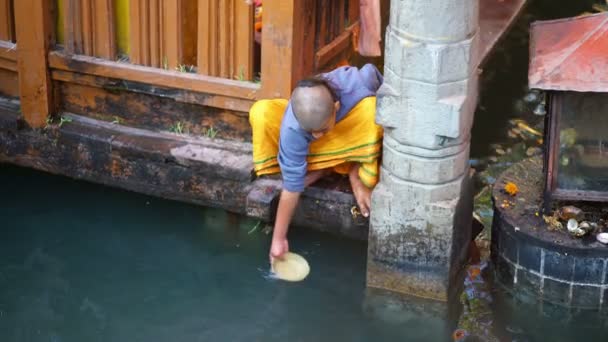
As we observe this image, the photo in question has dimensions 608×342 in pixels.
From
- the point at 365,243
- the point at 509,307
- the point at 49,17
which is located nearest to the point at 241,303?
the point at 365,243

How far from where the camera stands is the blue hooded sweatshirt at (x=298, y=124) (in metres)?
5.41

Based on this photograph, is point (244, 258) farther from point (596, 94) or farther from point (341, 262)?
point (596, 94)

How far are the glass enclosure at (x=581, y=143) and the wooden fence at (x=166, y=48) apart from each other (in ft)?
5.43

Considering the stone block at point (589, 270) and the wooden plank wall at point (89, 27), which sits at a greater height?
the wooden plank wall at point (89, 27)

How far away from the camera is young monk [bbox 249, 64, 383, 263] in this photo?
208 inches

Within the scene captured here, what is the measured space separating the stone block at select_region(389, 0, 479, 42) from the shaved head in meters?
0.54

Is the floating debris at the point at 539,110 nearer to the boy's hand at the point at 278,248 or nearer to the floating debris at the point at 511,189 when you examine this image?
the floating debris at the point at 511,189

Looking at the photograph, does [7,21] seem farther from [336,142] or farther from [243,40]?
[336,142]

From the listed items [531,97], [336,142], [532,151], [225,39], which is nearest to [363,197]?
[336,142]

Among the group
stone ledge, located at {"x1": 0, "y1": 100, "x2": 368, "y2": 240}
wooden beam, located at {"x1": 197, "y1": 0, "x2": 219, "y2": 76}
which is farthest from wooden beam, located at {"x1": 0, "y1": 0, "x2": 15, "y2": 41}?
wooden beam, located at {"x1": 197, "y1": 0, "x2": 219, "y2": 76}

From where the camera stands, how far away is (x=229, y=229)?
6.30m

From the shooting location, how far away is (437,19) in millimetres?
4828

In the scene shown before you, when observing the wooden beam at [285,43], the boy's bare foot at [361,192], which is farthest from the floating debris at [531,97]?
the boy's bare foot at [361,192]

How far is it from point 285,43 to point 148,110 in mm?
1134
